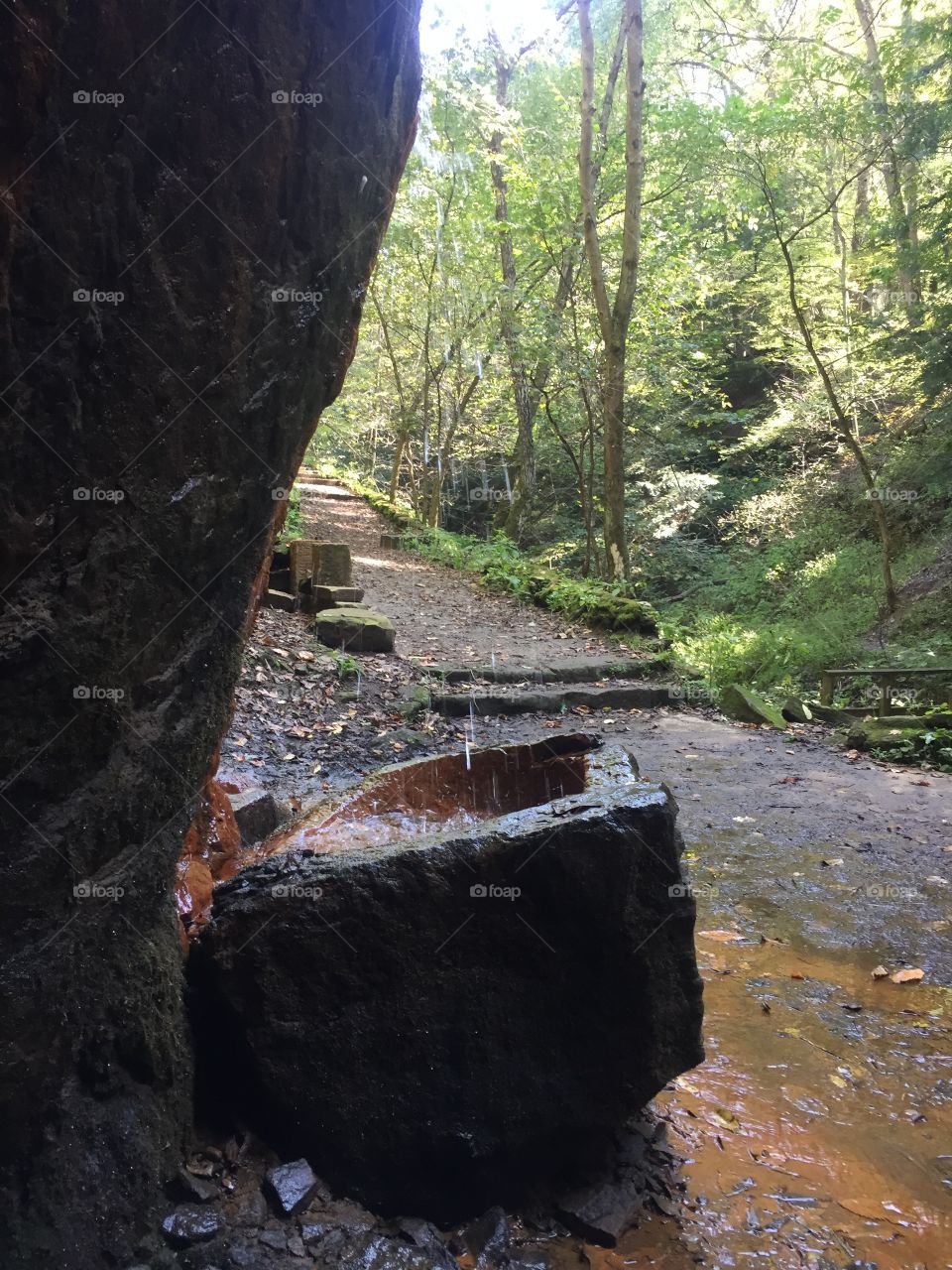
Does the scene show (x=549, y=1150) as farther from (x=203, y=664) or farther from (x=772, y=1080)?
(x=203, y=664)

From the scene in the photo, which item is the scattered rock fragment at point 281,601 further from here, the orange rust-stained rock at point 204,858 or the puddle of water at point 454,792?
the orange rust-stained rock at point 204,858

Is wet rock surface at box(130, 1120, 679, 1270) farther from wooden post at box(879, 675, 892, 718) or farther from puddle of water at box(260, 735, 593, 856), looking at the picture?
wooden post at box(879, 675, 892, 718)

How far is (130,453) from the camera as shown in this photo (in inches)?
76.2

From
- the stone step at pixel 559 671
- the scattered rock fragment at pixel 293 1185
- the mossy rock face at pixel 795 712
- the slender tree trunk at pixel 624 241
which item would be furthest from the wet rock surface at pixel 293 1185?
the slender tree trunk at pixel 624 241

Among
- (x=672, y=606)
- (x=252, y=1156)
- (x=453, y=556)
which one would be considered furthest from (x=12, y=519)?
(x=672, y=606)

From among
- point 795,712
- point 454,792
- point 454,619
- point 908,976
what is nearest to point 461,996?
point 454,792

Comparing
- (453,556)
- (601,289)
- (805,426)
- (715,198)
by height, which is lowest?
(453,556)

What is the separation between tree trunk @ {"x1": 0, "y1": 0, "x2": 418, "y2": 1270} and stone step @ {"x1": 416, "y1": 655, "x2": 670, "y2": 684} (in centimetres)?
658

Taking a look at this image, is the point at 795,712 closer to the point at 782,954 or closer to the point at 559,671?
the point at 559,671

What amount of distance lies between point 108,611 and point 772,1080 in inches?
121

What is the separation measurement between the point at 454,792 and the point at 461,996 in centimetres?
178

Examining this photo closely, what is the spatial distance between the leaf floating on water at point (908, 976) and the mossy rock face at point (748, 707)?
5.27 meters

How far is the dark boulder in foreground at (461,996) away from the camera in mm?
2402

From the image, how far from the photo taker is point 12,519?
1.76 meters
